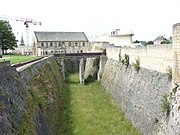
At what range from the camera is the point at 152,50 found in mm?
18031

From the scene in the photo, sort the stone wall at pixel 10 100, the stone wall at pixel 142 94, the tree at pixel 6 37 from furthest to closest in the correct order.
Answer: the tree at pixel 6 37 → the stone wall at pixel 142 94 → the stone wall at pixel 10 100

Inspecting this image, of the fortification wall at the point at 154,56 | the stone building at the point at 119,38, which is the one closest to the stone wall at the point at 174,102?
the fortification wall at the point at 154,56

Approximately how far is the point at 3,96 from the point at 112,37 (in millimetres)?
56217

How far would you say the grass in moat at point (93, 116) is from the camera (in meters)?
16.0

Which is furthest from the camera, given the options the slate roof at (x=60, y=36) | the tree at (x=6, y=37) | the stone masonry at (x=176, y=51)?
the slate roof at (x=60, y=36)

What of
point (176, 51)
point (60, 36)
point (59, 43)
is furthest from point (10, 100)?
point (60, 36)

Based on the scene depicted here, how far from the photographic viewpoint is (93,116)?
1923cm

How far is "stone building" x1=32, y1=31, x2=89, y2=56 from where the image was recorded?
67.9 metres

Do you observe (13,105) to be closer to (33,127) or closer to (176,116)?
(33,127)

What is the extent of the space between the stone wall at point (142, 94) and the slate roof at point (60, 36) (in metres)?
45.7

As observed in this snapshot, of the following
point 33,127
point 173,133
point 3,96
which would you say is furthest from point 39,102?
point 173,133

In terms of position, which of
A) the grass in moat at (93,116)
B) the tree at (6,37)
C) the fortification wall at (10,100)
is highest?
the tree at (6,37)

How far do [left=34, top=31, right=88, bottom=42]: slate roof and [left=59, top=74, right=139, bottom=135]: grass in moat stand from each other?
4278cm

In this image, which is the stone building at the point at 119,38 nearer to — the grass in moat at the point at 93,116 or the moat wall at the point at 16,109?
the grass in moat at the point at 93,116
